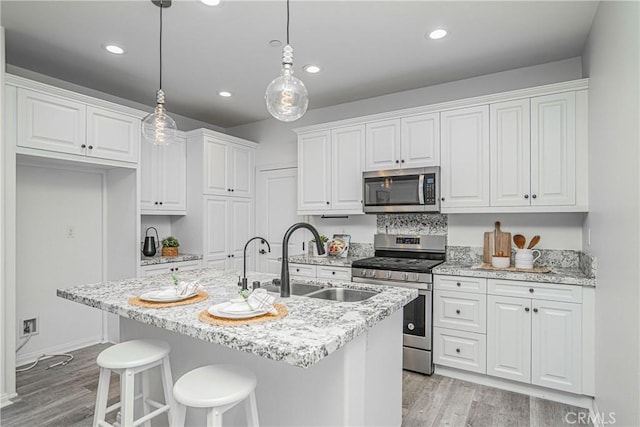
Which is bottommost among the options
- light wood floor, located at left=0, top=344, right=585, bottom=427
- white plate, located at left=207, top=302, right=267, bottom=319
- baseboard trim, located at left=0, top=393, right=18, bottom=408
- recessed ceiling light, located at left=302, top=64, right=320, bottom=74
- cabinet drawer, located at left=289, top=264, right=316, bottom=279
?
light wood floor, located at left=0, top=344, right=585, bottom=427

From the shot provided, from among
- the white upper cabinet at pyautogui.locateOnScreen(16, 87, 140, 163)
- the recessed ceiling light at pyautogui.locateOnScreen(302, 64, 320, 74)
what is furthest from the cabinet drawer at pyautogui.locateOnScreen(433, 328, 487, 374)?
the white upper cabinet at pyautogui.locateOnScreen(16, 87, 140, 163)

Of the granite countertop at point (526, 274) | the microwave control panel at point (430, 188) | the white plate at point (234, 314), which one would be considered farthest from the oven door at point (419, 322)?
the white plate at point (234, 314)

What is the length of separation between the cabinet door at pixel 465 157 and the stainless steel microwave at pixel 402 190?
12 centimetres

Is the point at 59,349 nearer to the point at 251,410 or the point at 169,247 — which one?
the point at 169,247

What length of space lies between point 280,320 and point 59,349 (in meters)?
3.30

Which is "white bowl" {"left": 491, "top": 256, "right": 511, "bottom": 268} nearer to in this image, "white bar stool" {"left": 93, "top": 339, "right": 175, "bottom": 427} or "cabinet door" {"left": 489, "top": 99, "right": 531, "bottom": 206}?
"cabinet door" {"left": 489, "top": 99, "right": 531, "bottom": 206}

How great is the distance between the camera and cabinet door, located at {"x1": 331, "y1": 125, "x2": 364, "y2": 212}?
148 inches

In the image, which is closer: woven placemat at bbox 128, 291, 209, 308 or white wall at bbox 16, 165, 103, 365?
woven placemat at bbox 128, 291, 209, 308

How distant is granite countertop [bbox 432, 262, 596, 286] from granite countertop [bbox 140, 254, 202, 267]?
2.67 meters

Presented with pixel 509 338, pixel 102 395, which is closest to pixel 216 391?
pixel 102 395

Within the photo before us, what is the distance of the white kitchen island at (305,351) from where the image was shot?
128 centimetres

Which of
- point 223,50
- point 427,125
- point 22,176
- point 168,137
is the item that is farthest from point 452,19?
point 22,176

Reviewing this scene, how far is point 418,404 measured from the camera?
8.42 ft

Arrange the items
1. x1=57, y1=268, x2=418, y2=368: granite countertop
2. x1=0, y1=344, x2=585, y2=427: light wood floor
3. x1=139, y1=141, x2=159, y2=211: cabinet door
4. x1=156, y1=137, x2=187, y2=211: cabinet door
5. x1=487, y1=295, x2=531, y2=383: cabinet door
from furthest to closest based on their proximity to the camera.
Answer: x1=156, y1=137, x2=187, y2=211: cabinet door < x1=139, y1=141, x2=159, y2=211: cabinet door < x1=487, y1=295, x2=531, y2=383: cabinet door < x1=0, y1=344, x2=585, y2=427: light wood floor < x1=57, y1=268, x2=418, y2=368: granite countertop
